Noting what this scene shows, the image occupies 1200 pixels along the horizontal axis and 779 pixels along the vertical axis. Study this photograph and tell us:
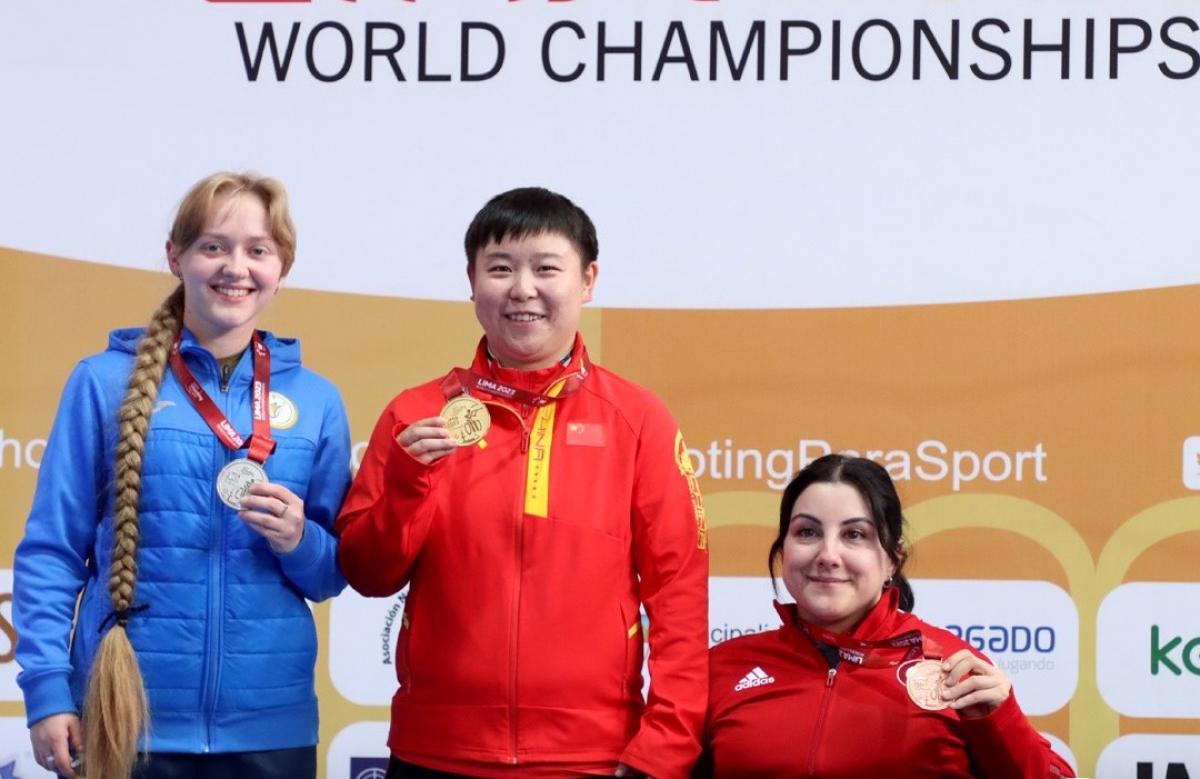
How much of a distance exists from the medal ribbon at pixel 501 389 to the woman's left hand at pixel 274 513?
311 millimetres

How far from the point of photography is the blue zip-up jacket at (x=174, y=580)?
2.40 metres

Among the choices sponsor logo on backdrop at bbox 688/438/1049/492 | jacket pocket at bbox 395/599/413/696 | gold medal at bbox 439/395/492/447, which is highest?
gold medal at bbox 439/395/492/447

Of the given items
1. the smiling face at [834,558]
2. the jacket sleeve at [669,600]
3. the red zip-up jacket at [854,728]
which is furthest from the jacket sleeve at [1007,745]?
the jacket sleeve at [669,600]

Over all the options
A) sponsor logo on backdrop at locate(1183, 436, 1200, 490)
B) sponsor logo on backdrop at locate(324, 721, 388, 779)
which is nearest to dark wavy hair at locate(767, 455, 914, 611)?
sponsor logo on backdrop at locate(1183, 436, 1200, 490)

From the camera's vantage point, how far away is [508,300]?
2.44 meters

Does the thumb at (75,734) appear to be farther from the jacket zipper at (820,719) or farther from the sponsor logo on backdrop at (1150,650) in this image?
the sponsor logo on backdrop at (1150,650)

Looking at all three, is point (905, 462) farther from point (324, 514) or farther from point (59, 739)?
point (59, 739)

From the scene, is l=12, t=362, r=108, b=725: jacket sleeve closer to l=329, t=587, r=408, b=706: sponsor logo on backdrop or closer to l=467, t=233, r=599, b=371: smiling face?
l=467, t=233, r=599, b=371: smiling face

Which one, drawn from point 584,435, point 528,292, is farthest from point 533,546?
point 528,292

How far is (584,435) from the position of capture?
2439mm

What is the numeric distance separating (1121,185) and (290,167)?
6.64ft

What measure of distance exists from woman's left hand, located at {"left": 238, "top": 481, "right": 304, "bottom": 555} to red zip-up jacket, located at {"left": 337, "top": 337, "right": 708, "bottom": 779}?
0.10 m

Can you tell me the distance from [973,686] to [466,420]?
884 millimetres

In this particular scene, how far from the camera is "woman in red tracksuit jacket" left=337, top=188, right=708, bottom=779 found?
2.32m
